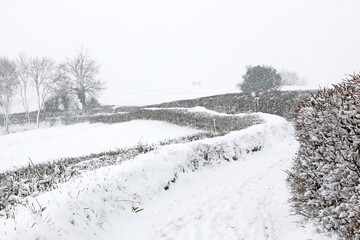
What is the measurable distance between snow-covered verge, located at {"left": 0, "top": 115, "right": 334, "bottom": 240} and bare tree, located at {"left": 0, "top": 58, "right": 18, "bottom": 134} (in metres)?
32.5

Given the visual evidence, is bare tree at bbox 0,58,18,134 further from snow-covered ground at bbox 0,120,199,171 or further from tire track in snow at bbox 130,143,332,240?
tire track in snow at bbox 130,143,332,240

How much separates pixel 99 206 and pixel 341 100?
4364mm

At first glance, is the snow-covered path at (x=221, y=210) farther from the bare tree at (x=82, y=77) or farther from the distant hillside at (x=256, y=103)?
the bare tree at (x=82, y=77)

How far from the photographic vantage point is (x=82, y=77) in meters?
39.8

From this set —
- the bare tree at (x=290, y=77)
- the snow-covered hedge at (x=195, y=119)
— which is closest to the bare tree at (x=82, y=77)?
the snow-covered hedge at (x=195, y=119)

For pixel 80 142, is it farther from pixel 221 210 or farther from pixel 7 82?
pixel 7 82

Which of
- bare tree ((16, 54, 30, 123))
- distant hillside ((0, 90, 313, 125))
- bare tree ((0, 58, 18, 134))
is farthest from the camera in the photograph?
bare tree ((16, 54, 30, 123))

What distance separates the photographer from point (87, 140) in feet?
60.9

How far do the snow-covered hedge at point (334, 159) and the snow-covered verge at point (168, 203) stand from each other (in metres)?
0.57

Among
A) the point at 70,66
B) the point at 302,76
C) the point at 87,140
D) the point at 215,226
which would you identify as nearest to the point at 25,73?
the point at 70,66

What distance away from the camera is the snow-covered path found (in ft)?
13.5

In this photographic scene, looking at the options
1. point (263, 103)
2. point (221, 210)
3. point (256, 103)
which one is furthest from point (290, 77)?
point (221, 210)

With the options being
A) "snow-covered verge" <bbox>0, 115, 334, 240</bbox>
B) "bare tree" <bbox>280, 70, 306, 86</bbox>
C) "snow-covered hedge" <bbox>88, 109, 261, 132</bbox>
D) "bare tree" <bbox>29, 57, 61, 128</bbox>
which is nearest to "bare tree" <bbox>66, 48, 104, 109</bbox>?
"bare tree" <bbox>29, 57, 61, 128</bbox>

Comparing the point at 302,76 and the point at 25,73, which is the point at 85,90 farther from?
the point at 302,76
